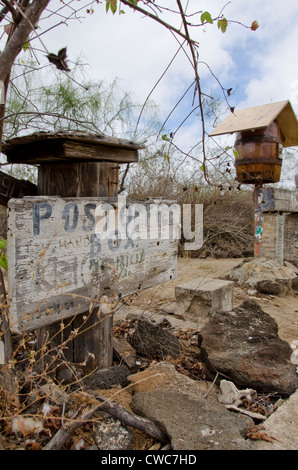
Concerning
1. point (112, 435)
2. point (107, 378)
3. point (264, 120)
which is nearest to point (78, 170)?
point (107, 378)

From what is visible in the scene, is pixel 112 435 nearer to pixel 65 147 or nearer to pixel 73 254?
pixel 73 254

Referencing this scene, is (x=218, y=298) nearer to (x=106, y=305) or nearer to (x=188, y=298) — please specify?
(x=188, y=298)

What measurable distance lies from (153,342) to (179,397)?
2.59 feet

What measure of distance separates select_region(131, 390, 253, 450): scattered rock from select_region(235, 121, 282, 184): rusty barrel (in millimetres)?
4458

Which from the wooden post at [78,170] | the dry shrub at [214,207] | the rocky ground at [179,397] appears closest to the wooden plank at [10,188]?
the wooden post at [78,170]

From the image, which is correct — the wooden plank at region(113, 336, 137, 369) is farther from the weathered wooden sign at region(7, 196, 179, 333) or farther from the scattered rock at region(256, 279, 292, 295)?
the scattered rock at region(256, 279, 292, 295)

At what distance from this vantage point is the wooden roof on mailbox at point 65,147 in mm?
1712

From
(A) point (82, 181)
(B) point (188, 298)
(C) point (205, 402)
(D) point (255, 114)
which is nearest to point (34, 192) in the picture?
(A) point (82, 181)

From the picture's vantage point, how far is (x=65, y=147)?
173 centimetres

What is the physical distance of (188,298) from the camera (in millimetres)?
4137

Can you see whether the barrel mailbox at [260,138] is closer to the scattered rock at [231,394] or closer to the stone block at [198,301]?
the stone block at [198,301]

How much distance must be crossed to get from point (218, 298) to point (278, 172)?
114 inches
